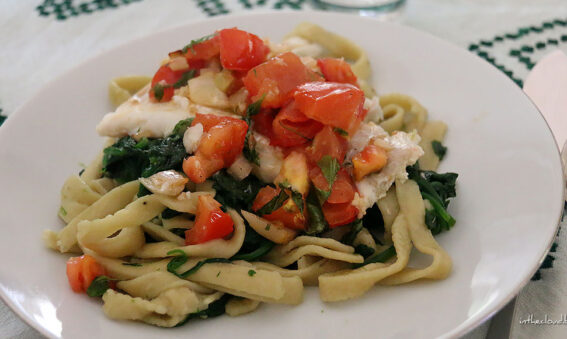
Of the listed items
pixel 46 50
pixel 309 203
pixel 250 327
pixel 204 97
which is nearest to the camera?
pixel 250 327

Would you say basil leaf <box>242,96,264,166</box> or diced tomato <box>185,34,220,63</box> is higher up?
diced tomato <box>185,34,220,63</box>

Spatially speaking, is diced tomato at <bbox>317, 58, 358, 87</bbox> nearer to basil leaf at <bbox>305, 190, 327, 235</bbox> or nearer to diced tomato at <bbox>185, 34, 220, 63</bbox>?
diced tomato at <bbox>185, 34, 220, 63</bbox>

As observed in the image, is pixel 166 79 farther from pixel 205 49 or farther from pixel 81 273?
pixel 81 273

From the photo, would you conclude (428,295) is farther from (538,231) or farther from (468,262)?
(538,231)

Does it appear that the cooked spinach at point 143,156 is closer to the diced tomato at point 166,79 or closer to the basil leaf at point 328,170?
the diced tomato at point 166,79

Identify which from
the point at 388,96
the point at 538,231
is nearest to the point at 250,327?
the point at 538,231

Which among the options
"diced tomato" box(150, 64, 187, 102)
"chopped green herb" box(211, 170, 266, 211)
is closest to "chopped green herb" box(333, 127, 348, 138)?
"chopped green herb" box(211, 170, 266, 211)

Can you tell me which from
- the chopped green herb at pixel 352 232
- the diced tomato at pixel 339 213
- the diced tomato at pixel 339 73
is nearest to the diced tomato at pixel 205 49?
the diced tomato at pixel 339 73
